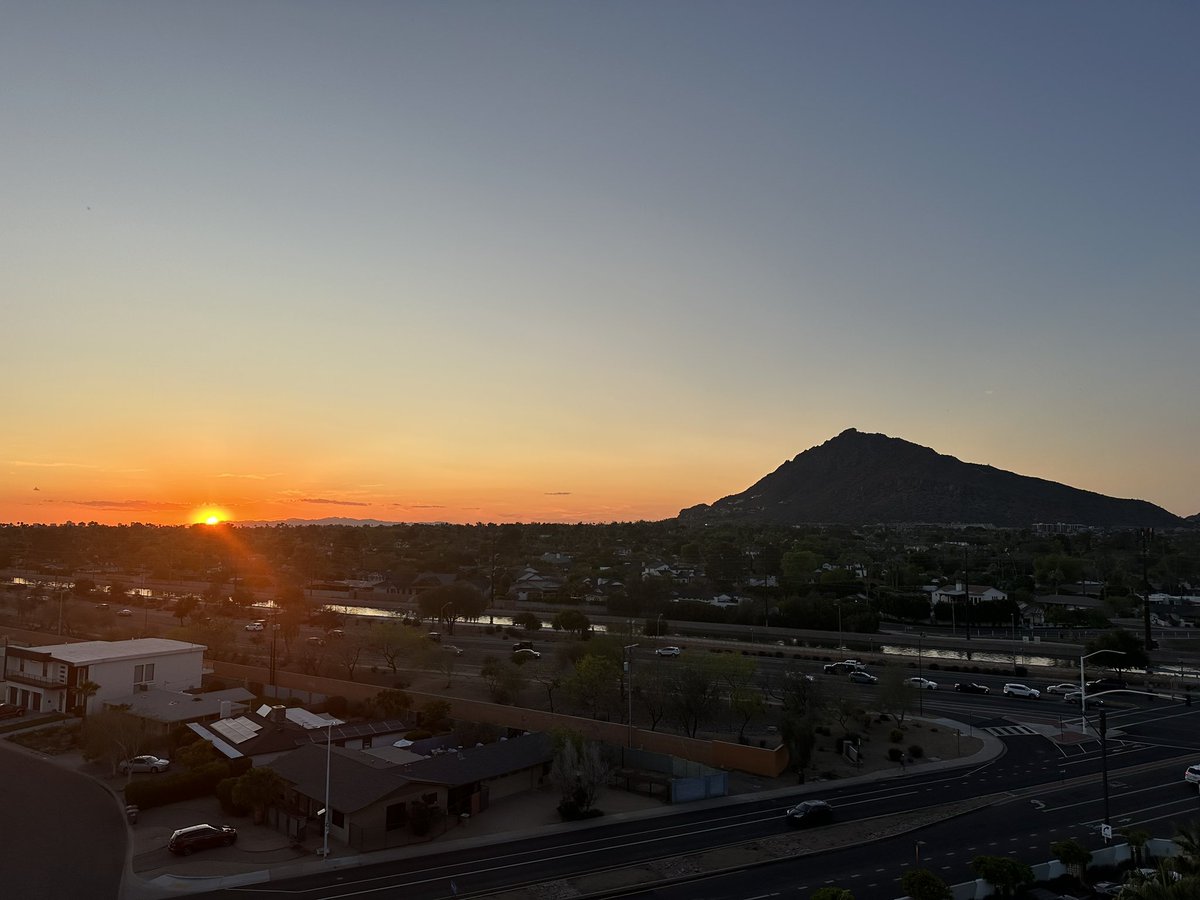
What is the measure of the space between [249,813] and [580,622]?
55502 millimetres

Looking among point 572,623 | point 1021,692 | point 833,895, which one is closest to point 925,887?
point 833,895

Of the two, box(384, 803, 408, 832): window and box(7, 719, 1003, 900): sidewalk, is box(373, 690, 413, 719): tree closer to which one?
box(7, 719, 1003, 900): sidewalk

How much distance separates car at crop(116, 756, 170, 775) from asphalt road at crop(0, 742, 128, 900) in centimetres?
181

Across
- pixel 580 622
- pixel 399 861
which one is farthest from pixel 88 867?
pixel 580 622

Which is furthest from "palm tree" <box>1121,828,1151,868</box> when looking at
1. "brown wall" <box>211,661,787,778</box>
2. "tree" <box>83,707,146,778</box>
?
"tree" <box>83,707,146,778</box>

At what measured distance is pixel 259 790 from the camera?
40031 mm

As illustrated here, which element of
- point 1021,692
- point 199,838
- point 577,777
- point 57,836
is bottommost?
point 57,836

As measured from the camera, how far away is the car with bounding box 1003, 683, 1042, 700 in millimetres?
70312

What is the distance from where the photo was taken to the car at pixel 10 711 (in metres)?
63.7

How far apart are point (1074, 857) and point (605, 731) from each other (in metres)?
28.1

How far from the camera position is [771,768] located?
159ft

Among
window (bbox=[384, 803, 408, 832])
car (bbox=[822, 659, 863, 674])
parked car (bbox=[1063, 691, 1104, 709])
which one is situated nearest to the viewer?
window (bbox=[384, 803, 408, 832])

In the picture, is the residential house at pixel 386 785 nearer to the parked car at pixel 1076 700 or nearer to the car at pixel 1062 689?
the parked car at pixel 1076 700

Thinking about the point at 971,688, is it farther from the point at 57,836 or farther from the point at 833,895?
the point at 57,836
